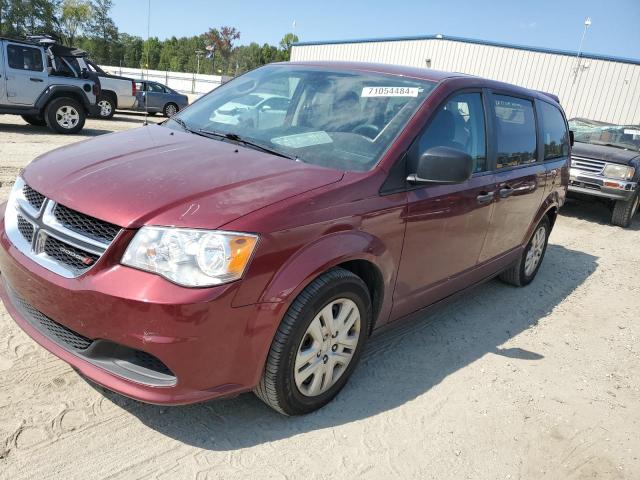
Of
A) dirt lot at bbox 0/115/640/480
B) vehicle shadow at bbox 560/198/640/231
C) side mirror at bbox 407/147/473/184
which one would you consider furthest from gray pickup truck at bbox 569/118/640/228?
side mirror at bbox 407/147/473/184

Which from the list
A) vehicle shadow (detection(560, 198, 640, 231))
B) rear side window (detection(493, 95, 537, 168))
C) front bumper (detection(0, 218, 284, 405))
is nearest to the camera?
front bumper (detection(0, 218, 284, 405))

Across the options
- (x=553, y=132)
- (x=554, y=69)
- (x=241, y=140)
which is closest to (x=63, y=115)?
(x=241, y=140)

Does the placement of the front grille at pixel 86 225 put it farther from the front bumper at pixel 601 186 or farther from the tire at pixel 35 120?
the tire at pixel 35 120

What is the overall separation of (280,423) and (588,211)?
9.64 m

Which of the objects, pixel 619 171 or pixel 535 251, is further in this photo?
pixel 619 171

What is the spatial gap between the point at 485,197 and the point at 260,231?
2067 mm

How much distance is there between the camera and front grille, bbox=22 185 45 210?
2.54 metres

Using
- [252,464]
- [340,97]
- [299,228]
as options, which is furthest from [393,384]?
[340,97]

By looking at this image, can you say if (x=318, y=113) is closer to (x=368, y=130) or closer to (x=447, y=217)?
(x=368, y=130)

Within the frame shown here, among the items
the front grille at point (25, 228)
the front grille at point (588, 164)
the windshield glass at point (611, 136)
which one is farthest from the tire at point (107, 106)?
the front grille at point (25, 228)

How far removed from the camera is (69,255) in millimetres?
2320

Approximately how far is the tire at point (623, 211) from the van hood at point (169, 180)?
815 cm

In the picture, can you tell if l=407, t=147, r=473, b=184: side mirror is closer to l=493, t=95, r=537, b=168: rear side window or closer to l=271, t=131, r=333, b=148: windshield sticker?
l=271, t=131, r=333, b=148: windshield sticker

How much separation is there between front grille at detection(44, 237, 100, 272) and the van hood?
18 centimetres
